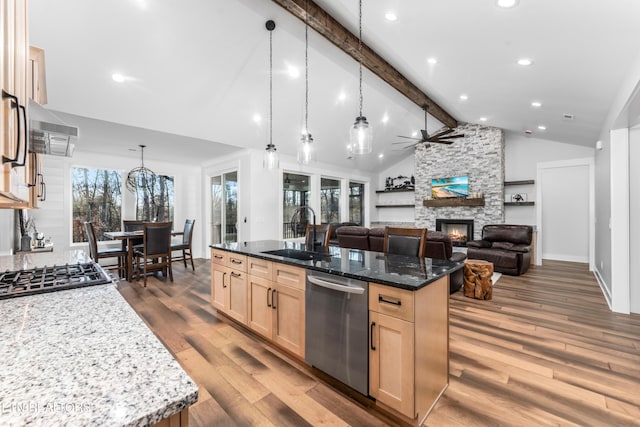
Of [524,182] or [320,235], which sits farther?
[524,182]

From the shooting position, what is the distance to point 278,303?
8.09 feet

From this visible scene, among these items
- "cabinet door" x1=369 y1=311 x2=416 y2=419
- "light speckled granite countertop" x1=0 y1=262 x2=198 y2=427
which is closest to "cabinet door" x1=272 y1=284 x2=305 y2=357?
"cabinet door" x1=369 y1=311 x2=416 y2=419

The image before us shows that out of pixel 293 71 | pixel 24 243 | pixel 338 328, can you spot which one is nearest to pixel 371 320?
pixel 338 328

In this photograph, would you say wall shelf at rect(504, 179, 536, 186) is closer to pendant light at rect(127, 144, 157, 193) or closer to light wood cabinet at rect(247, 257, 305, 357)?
light wood cabinet at rect(247, 257, 305, 357)

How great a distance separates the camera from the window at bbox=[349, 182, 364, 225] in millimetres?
9266

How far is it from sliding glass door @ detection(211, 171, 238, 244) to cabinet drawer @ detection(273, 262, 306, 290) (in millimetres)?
4475

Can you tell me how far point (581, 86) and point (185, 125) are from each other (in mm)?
5692

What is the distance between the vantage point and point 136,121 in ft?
14.3

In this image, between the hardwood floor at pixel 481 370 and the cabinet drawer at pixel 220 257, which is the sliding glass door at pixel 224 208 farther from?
the cabinet drawer at pixel 220 257

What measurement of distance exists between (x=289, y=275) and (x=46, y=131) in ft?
5.64

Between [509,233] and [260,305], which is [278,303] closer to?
[260,305]

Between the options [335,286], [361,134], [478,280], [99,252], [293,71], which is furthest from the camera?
[99,252]

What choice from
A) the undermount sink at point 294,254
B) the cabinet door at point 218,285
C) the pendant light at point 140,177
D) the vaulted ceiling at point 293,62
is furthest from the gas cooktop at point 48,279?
the pendant light at point 140,177

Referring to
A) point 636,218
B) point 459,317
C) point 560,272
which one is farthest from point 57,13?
point 560,272
